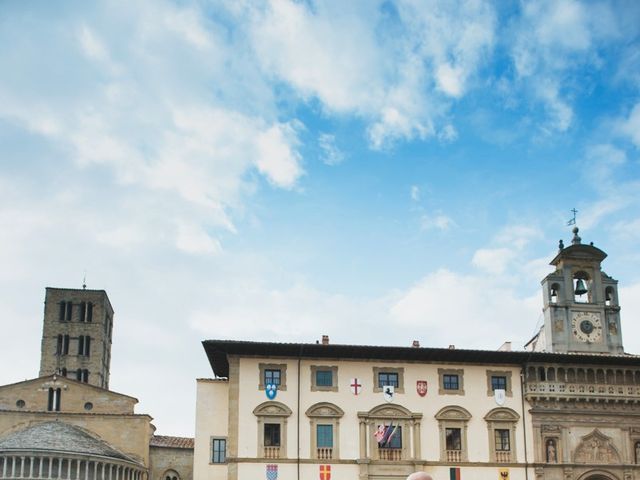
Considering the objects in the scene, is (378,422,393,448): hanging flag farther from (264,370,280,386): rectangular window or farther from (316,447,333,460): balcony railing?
(264,370,280,386): rectangular window

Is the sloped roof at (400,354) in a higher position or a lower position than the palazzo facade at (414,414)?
higher

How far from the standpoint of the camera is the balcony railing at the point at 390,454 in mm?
49688

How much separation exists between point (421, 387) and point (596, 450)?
35.6ft

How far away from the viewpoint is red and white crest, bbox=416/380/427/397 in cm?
5122

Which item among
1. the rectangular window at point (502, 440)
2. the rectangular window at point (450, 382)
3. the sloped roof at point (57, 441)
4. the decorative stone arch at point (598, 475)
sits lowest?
the decorative stone arch at point (598, 475)

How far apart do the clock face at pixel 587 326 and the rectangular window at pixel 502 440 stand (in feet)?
28.6

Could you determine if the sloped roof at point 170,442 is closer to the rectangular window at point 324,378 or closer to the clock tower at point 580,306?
the rectangular window at point 324,378

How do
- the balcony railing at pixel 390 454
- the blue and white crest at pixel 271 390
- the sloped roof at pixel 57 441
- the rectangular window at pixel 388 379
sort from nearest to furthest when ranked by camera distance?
the balcony railing at pixel 390 454 < the blue and white crest at pixel 271 390 < the rectangular window at pixel 388 379 < the sloped roof at pixel 57 441

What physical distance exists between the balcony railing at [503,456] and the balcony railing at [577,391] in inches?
141

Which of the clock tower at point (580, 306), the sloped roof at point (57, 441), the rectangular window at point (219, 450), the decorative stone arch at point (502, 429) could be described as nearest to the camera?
the decorative stone arch at point (502, 429)

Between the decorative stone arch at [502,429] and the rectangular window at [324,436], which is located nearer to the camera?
the rectangular window at [324,436]

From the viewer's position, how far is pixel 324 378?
51031 mm

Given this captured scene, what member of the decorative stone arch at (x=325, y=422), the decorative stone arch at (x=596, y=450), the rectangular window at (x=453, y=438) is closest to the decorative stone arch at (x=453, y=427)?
the rectangular window at (x=453, y=438)

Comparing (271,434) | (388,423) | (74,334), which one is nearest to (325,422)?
(271,434)
